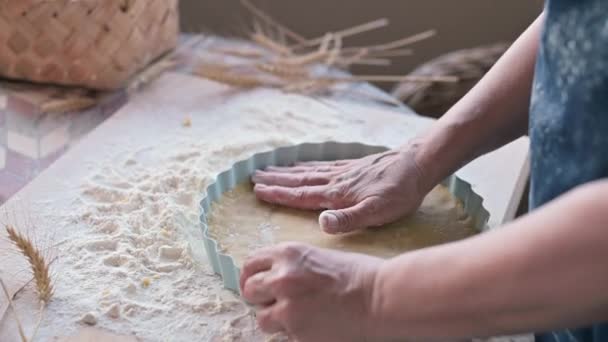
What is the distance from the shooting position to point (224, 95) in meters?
1.37

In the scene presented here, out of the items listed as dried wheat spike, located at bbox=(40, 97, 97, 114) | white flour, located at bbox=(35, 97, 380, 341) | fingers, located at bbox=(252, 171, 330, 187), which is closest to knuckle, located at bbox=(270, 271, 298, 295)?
white flour, located at bbox=(35, 97, 380, 341)

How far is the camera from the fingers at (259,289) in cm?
72

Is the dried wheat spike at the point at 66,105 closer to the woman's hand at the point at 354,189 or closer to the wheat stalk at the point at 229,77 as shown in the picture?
the wheat stalk at the point at 229,77

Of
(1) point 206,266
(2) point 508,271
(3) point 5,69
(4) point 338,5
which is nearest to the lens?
(2) point 508,271

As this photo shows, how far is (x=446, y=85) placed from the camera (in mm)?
1673

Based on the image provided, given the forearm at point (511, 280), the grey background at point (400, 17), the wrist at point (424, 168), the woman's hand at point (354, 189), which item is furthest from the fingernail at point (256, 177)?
the grey background at point (400, 17)

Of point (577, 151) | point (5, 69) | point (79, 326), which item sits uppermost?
point (5, 69)

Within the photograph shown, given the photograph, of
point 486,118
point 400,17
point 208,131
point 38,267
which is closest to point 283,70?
point 208,131

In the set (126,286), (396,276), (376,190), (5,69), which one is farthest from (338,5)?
(396,276)

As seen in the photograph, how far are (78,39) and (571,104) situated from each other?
87 cm

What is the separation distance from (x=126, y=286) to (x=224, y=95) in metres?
0.58

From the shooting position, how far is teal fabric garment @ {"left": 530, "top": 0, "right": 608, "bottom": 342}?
667mm

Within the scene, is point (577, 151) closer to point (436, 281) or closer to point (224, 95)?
point (436, 281)

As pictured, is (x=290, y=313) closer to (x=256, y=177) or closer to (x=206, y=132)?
(x=256, y=177)
